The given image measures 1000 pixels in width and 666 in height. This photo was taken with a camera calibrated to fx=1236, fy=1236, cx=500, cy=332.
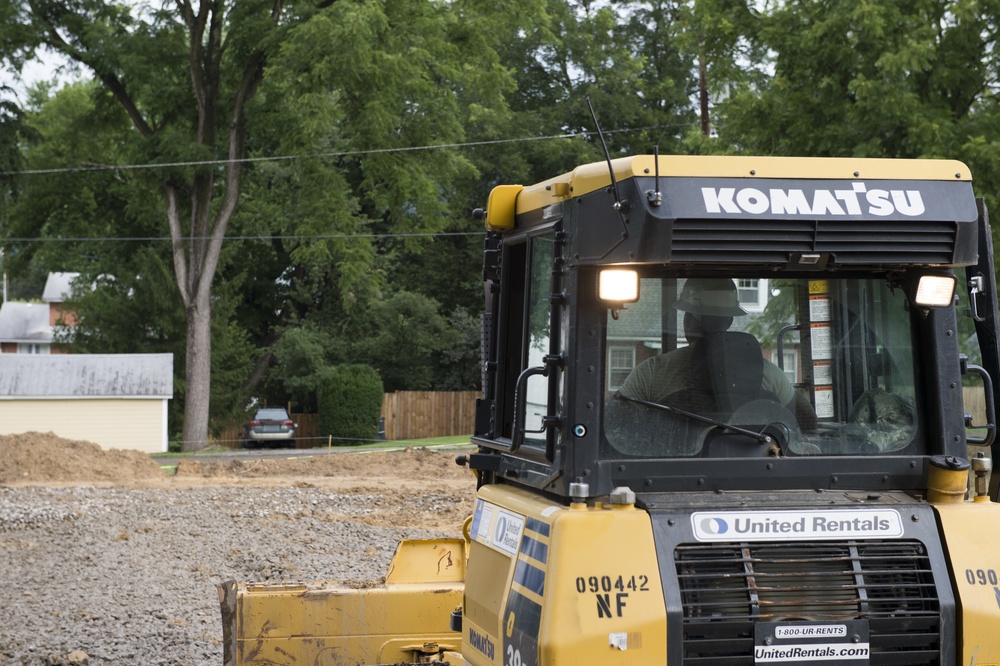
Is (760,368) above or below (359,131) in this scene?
below

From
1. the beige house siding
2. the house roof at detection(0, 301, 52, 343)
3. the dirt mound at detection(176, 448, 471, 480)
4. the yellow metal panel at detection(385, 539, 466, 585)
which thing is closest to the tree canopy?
the beige house siding

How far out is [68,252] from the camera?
Answer: 46.6 metres

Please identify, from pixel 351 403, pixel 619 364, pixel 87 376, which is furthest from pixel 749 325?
pixel 351 403

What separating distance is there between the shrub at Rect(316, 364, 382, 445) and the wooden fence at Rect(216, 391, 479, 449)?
2.89ft

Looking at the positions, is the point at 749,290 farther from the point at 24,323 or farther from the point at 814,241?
the point at 24,323

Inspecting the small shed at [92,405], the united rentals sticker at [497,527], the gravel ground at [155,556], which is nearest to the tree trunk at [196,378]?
the small shed at [92,405]

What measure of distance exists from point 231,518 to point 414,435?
98.4ft

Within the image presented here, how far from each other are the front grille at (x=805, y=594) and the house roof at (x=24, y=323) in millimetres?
72753

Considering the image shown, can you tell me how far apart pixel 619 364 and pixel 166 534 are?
12898 millimetres

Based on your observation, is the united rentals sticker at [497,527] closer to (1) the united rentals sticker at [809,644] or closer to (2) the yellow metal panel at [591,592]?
(2) the yellow metal panel at [591,592]

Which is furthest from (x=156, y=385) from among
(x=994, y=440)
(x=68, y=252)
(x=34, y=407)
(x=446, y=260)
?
(x=994, y=440)

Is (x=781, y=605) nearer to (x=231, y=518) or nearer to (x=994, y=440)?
(x=994, y=440)

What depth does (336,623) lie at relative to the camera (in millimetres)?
6156

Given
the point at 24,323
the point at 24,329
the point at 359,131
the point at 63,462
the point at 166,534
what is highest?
the point at 359,131
